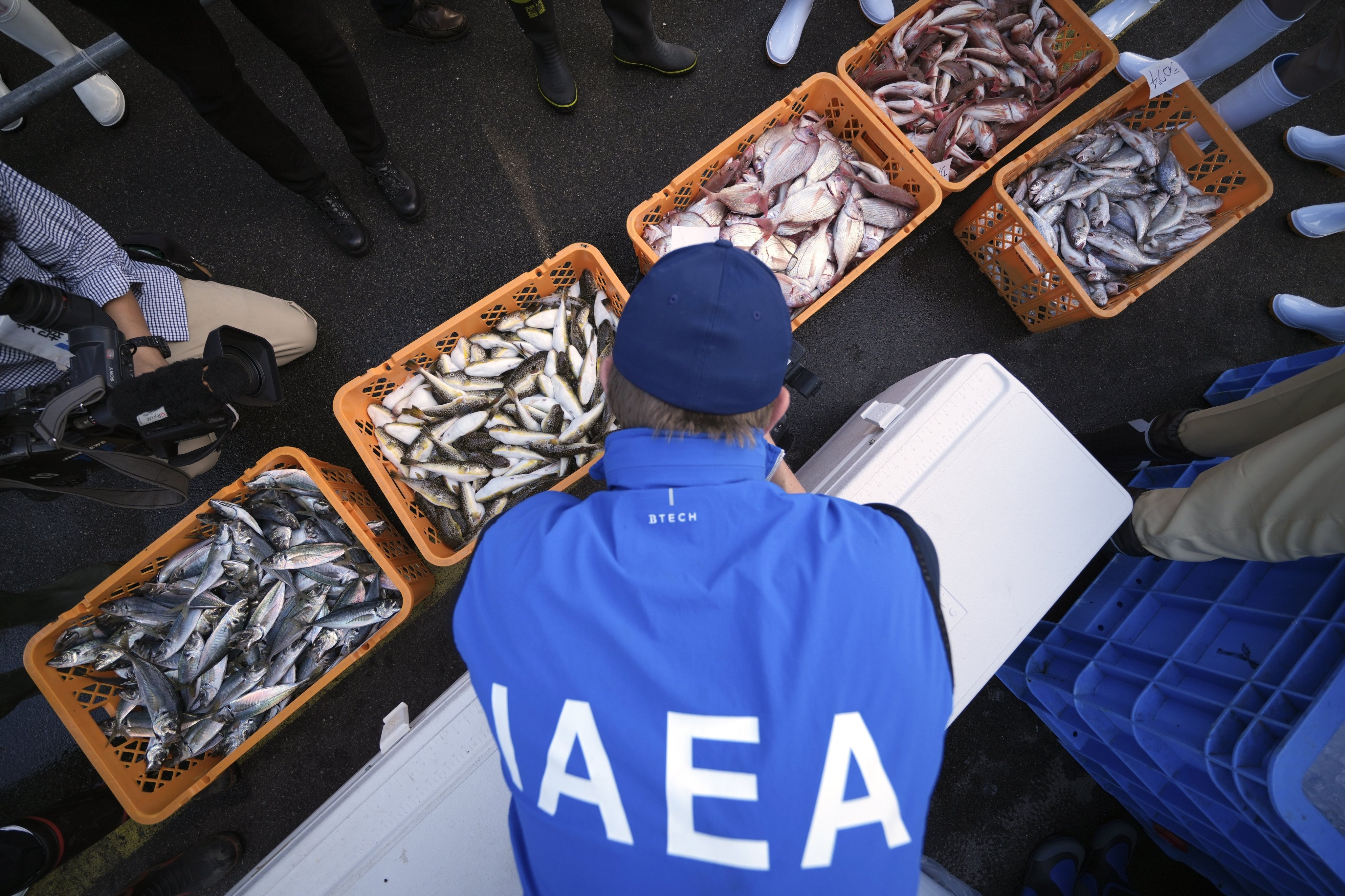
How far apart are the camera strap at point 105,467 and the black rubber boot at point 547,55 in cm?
204

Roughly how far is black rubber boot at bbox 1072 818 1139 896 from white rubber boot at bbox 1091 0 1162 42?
3722 mm

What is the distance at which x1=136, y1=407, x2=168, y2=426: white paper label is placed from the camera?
1519 millimetres

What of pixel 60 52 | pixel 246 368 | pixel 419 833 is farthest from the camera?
pixel 60 52

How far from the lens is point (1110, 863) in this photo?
229 cm

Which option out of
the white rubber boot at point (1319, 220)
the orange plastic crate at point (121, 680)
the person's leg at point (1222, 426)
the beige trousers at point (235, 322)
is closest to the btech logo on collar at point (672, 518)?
the orange plastic crate at point (121, 680)

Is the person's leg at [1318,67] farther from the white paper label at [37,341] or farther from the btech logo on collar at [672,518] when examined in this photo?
the white paper label at [37,341]

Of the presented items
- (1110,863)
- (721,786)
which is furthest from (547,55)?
(1110,863)

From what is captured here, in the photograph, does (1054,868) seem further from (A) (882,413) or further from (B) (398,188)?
(B) (398,188)

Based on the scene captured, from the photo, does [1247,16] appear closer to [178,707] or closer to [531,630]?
[531,630]

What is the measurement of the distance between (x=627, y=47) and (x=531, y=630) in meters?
2.87

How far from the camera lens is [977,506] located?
1624 mm

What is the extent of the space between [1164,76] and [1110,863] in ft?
10.7

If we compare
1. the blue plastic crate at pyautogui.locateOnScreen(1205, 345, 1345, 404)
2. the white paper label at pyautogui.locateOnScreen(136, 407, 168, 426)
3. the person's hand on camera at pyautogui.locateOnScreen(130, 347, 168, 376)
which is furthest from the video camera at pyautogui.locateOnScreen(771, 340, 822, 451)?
the person's hand on camera at pyautogui.locateOnScreen(130, 347, 168, 376)

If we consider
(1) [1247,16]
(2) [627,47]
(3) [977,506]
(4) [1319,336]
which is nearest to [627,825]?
(3) [977,506]
